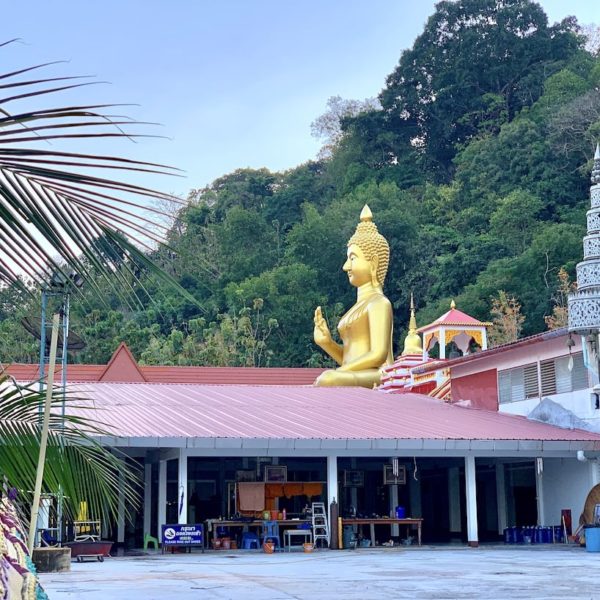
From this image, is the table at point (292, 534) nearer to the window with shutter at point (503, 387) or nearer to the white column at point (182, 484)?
the white column at point (182, 484)

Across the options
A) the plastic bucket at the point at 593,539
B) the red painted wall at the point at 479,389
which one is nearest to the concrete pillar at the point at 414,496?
the red painted wall at the point at 479,389

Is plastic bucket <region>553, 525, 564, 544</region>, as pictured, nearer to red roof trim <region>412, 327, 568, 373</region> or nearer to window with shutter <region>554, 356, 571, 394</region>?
window with shutter <region>554, 356, 571, 394</region>

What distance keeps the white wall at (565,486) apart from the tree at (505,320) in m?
17.7

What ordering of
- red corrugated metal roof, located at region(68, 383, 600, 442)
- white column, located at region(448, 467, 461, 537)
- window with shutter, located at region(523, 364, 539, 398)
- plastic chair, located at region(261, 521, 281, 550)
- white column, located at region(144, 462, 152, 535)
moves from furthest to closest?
white column, located at region(448, 467, 461, 537), window with shutter, located at region(523, 364, 539, 398), white column, located at region(144, 462, 152, 535), plastic chair, located at region(261, 521, 281, 550), red corrugated metal roof, located at region(68, 383, 600, 442)

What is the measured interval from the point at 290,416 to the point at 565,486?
6184mm

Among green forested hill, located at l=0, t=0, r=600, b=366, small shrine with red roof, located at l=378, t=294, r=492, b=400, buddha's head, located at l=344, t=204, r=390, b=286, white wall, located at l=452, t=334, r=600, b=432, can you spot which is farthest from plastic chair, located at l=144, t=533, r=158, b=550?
green forested hill, located at l=0, t=0, r=600, b=366

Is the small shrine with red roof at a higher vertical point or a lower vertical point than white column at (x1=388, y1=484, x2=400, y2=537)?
higher

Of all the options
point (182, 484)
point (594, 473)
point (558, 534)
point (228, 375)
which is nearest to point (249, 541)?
point (182, 484)

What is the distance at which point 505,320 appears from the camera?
41594 millimetres

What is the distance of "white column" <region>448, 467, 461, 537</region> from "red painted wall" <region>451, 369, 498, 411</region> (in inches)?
76.5

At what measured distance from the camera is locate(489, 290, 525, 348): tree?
41219mm

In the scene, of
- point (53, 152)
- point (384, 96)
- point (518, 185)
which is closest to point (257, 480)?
point (53, 152)

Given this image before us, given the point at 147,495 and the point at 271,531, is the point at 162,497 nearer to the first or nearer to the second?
the point at 271,531

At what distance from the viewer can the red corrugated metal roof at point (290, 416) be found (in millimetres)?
20328
